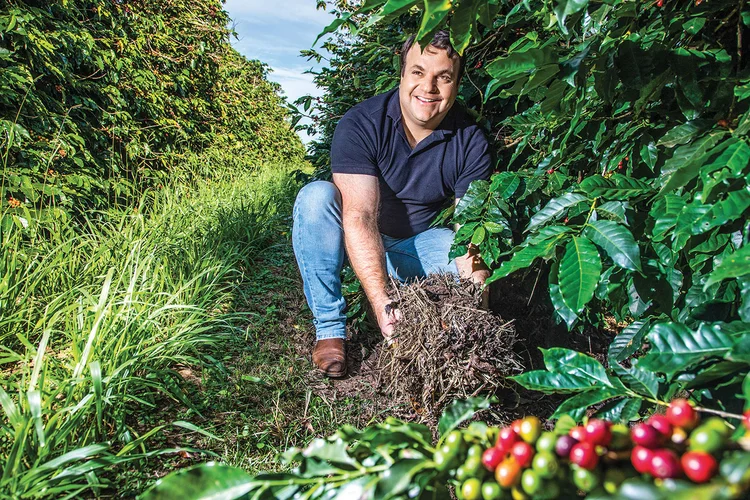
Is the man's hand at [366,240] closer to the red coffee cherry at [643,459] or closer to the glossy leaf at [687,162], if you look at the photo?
the glossy leaf at [687,162]

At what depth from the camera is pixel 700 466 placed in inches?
15.4

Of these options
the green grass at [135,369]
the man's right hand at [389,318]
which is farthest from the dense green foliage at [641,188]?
the green grass at [135,369]

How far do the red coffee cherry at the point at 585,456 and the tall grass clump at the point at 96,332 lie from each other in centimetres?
127

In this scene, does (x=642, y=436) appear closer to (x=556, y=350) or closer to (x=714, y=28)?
(x=556, y=350)

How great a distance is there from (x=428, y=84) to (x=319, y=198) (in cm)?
74

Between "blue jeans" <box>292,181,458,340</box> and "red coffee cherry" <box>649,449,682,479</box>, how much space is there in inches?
77.1

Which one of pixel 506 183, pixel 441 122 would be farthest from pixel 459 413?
pixel 441 122

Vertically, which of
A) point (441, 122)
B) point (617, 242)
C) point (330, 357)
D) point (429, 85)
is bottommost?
point (330, 357)

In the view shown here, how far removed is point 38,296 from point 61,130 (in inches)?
54.0

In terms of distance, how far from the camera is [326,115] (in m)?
3.70

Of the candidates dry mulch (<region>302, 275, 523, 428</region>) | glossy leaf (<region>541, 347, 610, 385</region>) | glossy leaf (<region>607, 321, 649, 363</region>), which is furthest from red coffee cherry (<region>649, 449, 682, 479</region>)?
dry mulch (<region>302, 275, 523, 428</region>)

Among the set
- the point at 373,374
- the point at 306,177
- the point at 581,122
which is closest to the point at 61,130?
the point at 306,177

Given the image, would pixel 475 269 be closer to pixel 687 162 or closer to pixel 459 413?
pixel 687 162

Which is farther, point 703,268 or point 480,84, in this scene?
point 480,84
